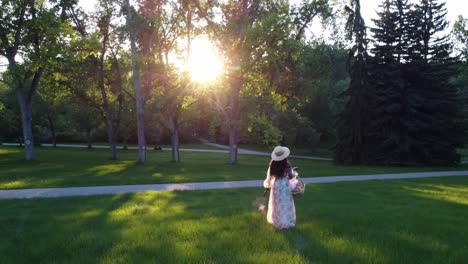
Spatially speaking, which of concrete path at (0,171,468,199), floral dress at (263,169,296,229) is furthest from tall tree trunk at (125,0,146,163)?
floral dress at (263,169,296,229)

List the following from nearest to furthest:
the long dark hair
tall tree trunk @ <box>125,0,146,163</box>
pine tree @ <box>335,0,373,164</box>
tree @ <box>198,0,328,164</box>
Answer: the long dark hair < tree @ <box>198,0,328,164</box> < tall tree trunk @ <box>125,0,146,163</box> < pine tree @ <box>335,0,373,164</box>

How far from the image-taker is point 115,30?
23344 millimetres

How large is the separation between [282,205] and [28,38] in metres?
20.9

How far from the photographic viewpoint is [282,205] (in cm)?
627

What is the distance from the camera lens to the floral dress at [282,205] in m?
6.20

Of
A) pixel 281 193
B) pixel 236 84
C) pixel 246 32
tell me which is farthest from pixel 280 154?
pixel 236 84

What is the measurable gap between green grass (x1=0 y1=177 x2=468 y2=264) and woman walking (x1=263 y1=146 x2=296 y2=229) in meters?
0.23

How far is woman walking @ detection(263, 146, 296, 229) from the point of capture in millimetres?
6211

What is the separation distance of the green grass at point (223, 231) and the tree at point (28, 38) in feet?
41.2

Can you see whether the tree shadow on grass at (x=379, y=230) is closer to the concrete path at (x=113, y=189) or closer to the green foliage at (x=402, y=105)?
the concrete path at (x=113, y=189)

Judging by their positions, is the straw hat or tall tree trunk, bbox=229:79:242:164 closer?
the straw hat

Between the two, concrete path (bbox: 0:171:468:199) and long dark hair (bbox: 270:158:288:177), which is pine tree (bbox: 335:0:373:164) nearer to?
concrete path (bbox: 0:171:468:199)

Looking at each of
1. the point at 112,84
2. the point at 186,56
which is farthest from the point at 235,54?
Result: the point at 112,84

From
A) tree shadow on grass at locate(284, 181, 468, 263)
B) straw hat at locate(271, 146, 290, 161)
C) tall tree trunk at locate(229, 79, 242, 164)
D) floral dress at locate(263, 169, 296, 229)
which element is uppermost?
tall tree trunk at locate(229, 79, 242, 164)
